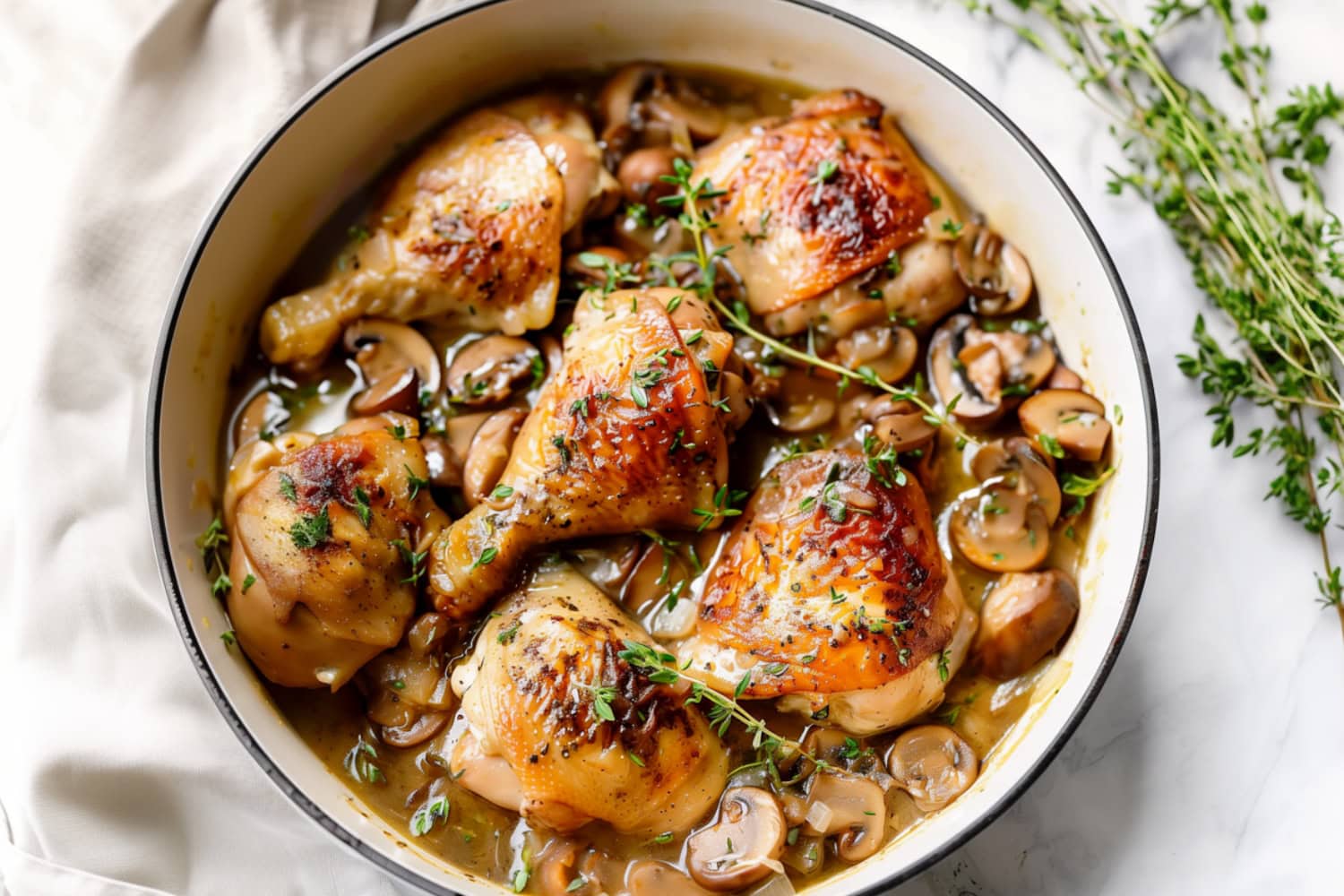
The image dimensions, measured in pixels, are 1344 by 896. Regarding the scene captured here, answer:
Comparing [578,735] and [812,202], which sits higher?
[812,202]

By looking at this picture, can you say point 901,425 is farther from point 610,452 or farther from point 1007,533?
point 610,452

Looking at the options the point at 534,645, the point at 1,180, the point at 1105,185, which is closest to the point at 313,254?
the point at 1,180

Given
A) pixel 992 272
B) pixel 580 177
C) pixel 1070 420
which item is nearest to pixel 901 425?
pixel 1070 420

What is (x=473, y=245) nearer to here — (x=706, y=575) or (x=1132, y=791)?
(x=706, y=575)

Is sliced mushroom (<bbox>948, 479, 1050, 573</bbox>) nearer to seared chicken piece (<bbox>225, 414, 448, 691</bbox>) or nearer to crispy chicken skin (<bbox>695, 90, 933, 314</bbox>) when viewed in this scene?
crispy chicken skin (<bbox>695, 90, 933, 314</bbox>)

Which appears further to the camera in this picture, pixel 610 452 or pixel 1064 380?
pixel 1064 380

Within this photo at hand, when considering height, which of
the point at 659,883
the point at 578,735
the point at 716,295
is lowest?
the point at 659,883

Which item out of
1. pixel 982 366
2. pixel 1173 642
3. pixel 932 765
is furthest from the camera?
pixel 1173 642

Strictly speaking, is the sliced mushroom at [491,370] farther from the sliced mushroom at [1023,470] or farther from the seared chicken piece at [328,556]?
the sliced mushroom at [1023,470]
